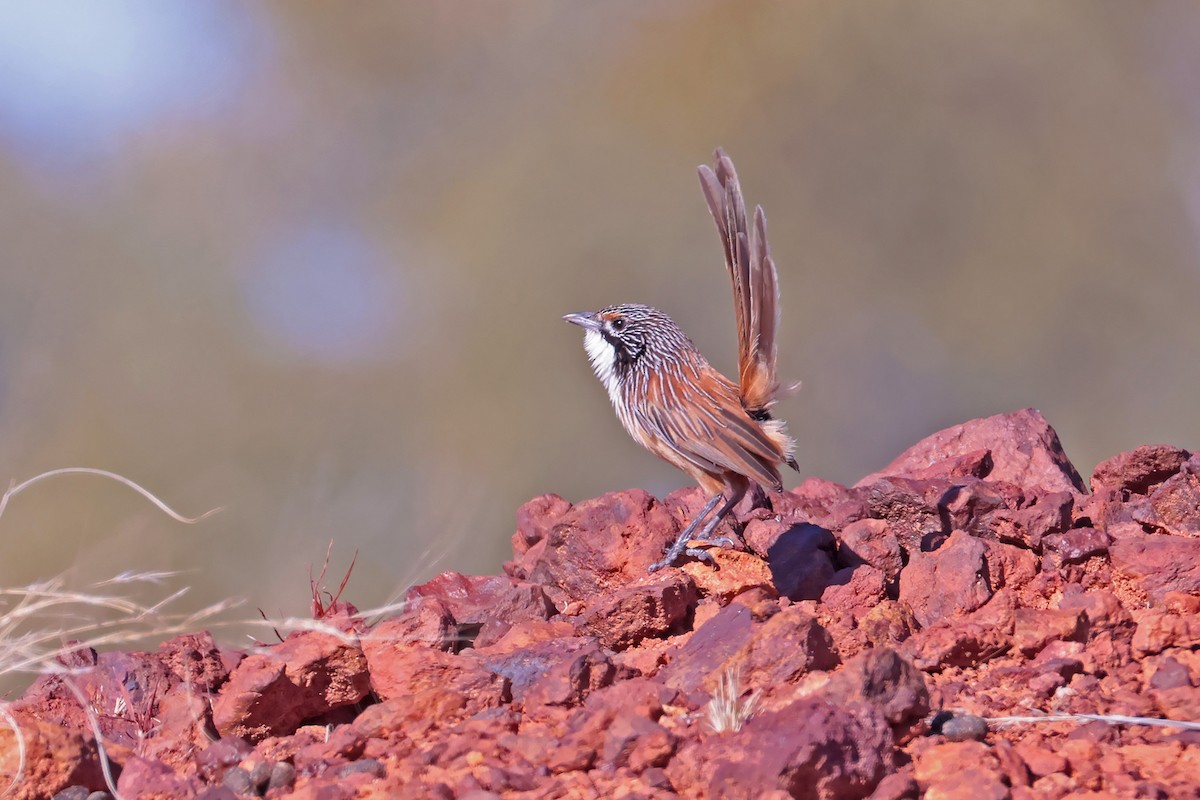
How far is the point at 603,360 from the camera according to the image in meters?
6.12

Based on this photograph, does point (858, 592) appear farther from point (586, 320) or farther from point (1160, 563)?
point (586, 320)

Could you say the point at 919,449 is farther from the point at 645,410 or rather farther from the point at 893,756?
the point at 893,756

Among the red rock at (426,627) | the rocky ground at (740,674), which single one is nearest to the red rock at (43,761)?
the rocky ground at (740,674)

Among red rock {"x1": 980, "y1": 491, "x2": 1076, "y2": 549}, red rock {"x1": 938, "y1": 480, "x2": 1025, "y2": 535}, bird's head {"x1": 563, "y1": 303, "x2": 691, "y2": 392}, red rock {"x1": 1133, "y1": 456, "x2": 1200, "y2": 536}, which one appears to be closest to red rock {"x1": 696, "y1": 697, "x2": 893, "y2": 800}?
red rock {"x1": 980, "y1": 491, "x2": 1076, "y2": 549}

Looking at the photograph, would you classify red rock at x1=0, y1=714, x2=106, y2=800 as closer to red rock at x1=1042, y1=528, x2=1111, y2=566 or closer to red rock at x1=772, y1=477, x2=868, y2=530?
red rock at x1=772, y1=477, x2=868, y2=530

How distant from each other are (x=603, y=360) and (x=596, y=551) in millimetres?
1363

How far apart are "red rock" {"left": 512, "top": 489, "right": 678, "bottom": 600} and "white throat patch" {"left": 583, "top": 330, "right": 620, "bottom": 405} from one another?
83 centimetres

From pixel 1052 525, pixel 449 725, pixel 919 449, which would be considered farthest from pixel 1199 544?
pixel 449 725

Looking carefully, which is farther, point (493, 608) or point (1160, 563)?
point (493, 608)

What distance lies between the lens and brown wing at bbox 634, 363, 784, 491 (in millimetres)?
5082

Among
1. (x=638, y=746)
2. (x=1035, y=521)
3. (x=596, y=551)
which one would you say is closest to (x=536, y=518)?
(x=596, y=551)

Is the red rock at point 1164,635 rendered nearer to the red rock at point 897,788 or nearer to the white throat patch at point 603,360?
the red rock at point 897,788

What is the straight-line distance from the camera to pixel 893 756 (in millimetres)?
3068

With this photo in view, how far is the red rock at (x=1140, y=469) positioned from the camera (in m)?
5.22
